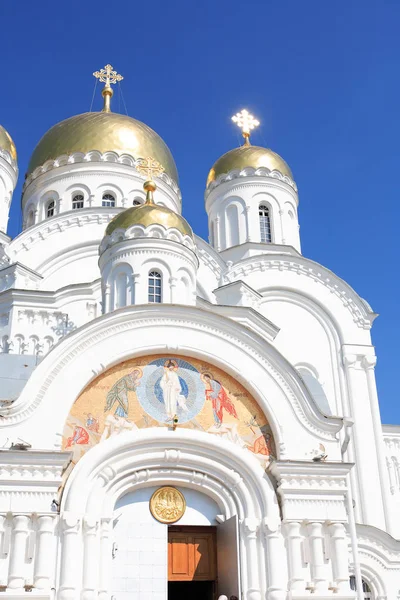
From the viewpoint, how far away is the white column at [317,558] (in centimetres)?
981

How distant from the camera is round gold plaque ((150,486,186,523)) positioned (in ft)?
34.0

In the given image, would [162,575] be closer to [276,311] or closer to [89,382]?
[89,382]

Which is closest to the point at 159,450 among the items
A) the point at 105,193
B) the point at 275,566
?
the point at 275,566

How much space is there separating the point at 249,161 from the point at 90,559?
15.3 metres

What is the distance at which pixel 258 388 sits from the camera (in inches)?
426

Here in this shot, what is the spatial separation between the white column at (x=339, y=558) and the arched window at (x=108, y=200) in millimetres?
12795

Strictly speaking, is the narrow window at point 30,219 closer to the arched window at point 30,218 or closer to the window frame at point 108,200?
the arched window at point 30,218

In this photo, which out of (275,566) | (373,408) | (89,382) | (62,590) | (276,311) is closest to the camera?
(62,590)

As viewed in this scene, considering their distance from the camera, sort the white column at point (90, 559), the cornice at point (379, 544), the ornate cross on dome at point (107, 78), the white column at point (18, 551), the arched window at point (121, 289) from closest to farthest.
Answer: the white column at point (18, 551)
the white column at point (90, 559)
the arched window at point (121, 289)
the cornice at point (379, 544)
the ornate cross on dome at point (107, 78)

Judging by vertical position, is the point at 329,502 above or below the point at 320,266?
below

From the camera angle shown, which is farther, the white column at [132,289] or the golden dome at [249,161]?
the golden dome at [249,161]

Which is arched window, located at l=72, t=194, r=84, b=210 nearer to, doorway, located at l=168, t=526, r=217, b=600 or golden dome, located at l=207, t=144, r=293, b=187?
golden dome, located at l=207, t=144, r=293, b=187

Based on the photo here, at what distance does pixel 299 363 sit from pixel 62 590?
34.1 feet

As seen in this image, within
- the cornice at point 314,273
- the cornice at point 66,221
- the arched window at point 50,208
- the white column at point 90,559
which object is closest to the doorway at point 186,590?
the white column at point 90,559
